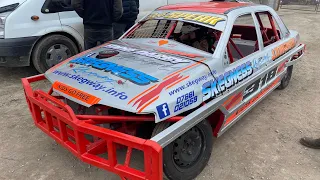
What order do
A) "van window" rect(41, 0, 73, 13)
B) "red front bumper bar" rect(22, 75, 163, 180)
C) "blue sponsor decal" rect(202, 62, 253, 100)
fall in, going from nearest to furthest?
"red front bumper bar" rect(22, 75, 163, 180) < "blue sponsor decal" rect(202, 62, 253, 100) < "van window" rect(41, 0, 73, 13)

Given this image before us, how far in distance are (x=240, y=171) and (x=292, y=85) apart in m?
2.96

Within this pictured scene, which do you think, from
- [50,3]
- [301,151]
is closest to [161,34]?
[301,151]

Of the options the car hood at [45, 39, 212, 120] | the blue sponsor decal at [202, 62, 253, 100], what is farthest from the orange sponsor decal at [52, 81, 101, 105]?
the blue sponsor decal at [202, 62, 253, 100]

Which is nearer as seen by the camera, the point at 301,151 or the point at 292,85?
the point at 301,151

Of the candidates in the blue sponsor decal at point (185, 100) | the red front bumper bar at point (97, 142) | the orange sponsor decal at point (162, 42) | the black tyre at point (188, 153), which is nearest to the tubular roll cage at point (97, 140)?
the red front bumper bar at point (97, 142)

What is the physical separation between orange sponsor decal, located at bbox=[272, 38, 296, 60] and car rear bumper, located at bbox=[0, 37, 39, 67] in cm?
388

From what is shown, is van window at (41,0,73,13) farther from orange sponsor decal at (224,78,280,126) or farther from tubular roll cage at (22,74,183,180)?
orange sponsor decal at (224,78,280,126)

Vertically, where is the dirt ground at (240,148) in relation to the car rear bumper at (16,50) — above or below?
below

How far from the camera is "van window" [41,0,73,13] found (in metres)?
4.89

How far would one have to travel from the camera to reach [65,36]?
5207mm

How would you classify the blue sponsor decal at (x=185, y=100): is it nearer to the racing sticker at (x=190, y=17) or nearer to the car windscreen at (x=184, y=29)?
the car windscreen at (x=184, y=29)

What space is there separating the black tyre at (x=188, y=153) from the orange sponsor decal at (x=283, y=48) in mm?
1831

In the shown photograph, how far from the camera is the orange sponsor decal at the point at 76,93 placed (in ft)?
7.86

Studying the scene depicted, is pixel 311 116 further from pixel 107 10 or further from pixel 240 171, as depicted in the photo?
pixel 107 10
